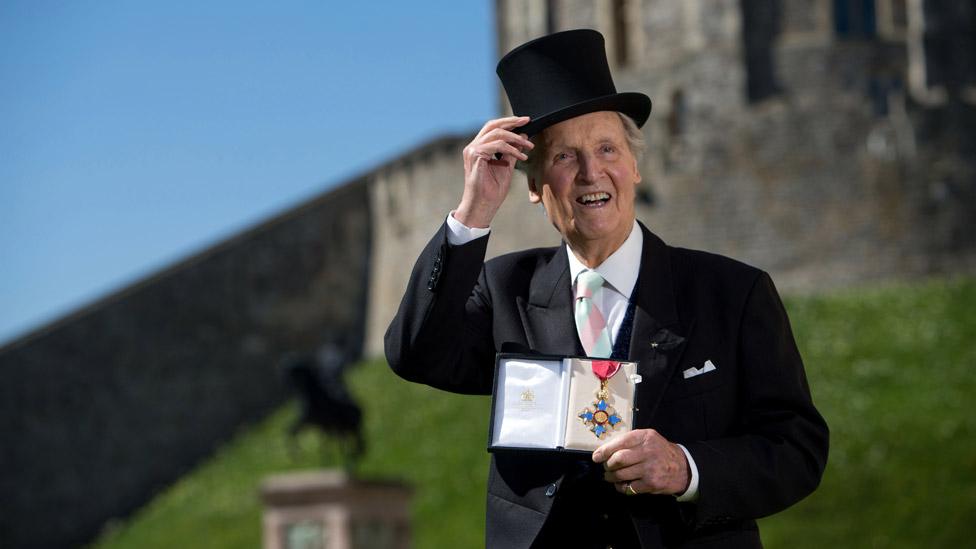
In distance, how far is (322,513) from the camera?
12305 mm

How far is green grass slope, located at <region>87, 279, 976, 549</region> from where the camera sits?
1619 cm

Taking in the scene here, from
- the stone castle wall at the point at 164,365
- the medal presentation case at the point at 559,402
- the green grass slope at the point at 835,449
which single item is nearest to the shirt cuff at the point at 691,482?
the medal presentation case at the point at 559,402

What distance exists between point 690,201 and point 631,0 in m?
5.15

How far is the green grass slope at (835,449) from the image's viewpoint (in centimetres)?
1619

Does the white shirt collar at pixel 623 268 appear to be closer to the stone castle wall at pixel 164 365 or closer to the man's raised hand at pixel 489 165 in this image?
the man's raised hand at pixel 489 165

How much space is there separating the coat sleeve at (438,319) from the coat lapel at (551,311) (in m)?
0.11

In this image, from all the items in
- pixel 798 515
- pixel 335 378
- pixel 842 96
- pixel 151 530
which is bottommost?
pixel 151 530

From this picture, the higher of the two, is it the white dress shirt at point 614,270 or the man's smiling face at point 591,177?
the man's smiling face at point 591,177

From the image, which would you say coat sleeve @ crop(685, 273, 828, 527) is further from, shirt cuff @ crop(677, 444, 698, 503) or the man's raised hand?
the man's raised hand

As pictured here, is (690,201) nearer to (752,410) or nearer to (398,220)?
(398,220)

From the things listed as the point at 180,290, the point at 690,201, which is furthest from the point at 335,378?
the point at 180,290

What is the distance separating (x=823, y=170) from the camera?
26219 millimetres

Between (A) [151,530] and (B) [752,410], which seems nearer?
(B) [752,410]

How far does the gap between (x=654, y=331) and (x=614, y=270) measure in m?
0.16
